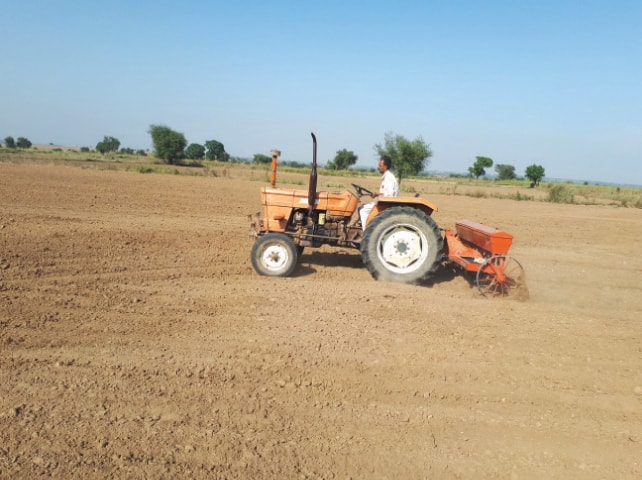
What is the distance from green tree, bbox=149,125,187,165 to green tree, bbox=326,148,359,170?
23.7 meters

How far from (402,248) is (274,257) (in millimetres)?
1820

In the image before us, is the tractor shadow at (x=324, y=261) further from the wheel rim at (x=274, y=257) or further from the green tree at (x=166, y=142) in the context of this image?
the green tree at (x=166, y=142)

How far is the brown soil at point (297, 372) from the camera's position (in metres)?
2.92

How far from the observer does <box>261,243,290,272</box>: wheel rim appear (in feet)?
21.8

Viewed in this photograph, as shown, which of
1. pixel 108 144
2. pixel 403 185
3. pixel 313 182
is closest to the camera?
pixel 313 182

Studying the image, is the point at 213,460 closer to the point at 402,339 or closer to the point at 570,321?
the point at 402,339

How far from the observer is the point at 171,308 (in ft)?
16.9

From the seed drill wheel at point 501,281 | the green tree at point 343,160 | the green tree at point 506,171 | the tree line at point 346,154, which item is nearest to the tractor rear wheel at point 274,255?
the seed drill wheel at point 501,281

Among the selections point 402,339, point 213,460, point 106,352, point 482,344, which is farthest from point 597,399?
point 106,352

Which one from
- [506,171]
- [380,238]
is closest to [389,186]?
[380,238]

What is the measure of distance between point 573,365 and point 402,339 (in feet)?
5.14

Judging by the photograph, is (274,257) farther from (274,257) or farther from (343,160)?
(343,160)

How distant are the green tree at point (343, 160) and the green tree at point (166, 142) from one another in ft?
77.9

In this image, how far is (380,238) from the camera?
6.61 m
